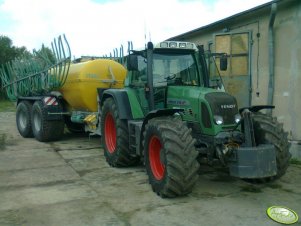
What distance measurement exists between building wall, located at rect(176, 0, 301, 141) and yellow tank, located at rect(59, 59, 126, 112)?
3112mm

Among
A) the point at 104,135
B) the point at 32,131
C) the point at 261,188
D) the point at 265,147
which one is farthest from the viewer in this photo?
the point at 32,131

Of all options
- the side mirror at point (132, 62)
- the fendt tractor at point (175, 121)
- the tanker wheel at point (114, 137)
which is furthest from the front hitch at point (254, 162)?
the tanker wheel at point (114, 137)

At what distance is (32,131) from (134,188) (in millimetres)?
6448

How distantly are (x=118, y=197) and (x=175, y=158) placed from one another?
1.09 m

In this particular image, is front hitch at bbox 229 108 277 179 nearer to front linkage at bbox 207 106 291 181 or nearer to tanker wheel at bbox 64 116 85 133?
front linkage at bbox 207 106 291 181

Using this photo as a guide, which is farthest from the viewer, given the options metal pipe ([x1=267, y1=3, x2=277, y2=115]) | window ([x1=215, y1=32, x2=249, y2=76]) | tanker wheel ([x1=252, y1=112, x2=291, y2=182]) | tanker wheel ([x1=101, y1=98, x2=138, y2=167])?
window ([x1=215, y1=32, x2=249, y2=76])

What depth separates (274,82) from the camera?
8.22 meters

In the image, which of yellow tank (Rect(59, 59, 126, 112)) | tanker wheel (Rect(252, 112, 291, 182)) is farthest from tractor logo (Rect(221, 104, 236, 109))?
yellow tank (Rect(59, 59, 126, 112))

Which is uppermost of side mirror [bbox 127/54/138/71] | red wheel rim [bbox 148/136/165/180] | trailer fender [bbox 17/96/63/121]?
side mirror [bbox 127/54/138/71]

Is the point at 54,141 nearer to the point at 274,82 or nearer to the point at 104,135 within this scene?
the point at 104,135

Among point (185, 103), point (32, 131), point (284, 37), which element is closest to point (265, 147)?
point (185, 103)

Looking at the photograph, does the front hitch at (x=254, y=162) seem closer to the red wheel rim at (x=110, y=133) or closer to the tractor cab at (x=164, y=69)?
the tractor cab at (x=164, y=69)

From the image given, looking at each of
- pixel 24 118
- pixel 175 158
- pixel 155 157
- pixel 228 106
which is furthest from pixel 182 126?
pixel 24 118

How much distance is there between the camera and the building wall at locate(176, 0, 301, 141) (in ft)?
25.2
